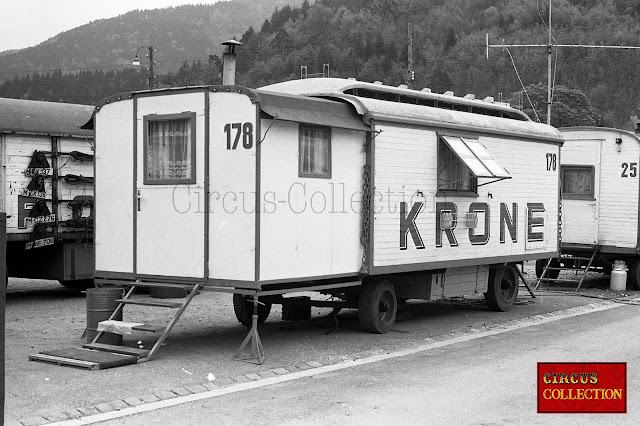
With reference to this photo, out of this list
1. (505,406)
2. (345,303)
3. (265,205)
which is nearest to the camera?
(505,406)

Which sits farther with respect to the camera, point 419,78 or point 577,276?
point 419,78

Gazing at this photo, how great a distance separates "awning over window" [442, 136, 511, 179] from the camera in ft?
44.2

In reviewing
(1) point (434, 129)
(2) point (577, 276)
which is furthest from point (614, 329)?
(2) point (577, 276)

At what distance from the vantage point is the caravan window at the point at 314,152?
11.3 m

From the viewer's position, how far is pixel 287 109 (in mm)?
10859

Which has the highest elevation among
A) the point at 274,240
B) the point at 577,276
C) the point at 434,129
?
the point at 434,129

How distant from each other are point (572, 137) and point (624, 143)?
3.72 ft

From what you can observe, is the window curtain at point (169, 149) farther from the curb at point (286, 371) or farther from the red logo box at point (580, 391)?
the red logo box at point (580, 391)

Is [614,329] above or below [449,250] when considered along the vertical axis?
below

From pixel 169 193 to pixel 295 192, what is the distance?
157 cm

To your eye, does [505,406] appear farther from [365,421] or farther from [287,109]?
[287,109]

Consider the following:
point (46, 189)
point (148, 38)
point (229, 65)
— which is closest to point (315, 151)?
point (229, 65)

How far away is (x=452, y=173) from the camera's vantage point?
14.1 meters

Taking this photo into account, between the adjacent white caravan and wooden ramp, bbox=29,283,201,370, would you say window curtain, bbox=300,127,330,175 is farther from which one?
the adjacent white caravan
